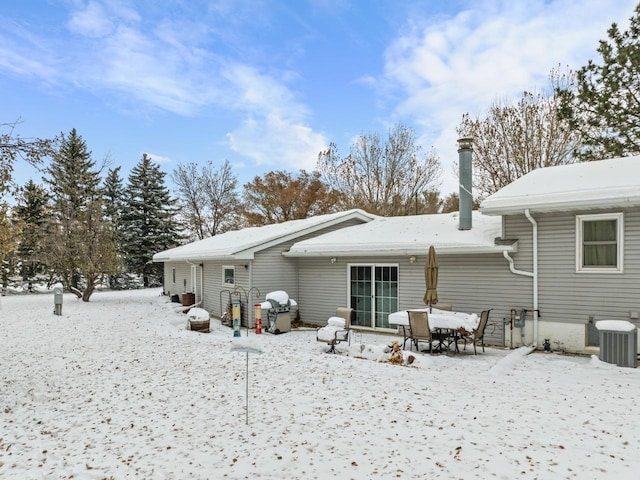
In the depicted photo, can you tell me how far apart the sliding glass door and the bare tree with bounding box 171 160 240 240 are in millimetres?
23087

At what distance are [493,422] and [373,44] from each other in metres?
14.3

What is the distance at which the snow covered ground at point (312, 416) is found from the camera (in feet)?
12.0

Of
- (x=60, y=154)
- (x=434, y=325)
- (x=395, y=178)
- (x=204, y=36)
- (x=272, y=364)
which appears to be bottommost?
(x=272, y=364)

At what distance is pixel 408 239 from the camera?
1074 centimetres

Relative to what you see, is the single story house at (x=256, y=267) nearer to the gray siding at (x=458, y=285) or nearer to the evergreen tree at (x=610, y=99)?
the gray siding at (x=458, y=285)

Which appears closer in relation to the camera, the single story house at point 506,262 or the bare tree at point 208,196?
the single story house at point 506,262

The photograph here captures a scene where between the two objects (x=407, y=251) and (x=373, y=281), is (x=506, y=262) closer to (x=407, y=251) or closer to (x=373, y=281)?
(x=407, y=251)

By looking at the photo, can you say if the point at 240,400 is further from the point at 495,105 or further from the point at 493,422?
the point at 495,105

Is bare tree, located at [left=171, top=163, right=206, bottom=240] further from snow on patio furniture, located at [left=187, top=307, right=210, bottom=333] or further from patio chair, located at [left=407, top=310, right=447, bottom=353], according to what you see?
patio chair, located at [left=407, top=310, right=447, bottom=353]

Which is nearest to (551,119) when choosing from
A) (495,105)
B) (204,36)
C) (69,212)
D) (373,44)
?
(495,105)

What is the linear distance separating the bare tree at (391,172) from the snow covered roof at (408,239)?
37.9 ft

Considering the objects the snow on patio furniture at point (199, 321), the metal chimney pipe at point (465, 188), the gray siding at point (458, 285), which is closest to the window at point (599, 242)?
the gray siding at point (458, 285)

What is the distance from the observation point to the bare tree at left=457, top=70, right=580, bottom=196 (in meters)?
17.1

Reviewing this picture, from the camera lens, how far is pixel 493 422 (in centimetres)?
450
